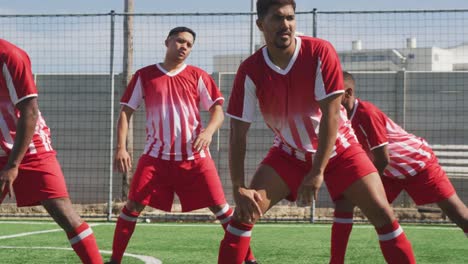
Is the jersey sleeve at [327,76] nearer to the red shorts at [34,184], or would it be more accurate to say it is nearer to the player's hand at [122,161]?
the red shorts at [34,184]

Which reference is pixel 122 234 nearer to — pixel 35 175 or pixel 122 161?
pixel 122 161

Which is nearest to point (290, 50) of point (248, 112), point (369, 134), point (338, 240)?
point (248, 112)

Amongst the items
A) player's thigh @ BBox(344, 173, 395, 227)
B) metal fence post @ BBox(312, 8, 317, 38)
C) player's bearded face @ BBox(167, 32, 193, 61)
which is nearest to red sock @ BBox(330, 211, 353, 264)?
player's thigh @ BBox(344, 173, 395, 227)

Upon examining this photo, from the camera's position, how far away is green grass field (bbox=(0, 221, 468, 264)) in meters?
8.86

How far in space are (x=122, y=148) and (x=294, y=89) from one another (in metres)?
2.90

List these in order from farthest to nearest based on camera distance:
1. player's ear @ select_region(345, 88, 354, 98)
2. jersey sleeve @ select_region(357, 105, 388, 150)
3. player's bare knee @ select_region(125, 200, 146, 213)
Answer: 1. player's bare knee @ select_region(125, 200, 146, 213)
2. player's ear @ select_region(345, 88, 354, 98)
3. jersey sleeve @ select_region(357, 105, 388, 150)

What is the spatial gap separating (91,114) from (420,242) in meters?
6.75

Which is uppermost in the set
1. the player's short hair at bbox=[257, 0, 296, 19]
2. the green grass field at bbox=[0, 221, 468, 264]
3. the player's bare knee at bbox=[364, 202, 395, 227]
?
the player's short hair at bbox=[257, 0, 296, 19]

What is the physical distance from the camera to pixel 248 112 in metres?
5.75

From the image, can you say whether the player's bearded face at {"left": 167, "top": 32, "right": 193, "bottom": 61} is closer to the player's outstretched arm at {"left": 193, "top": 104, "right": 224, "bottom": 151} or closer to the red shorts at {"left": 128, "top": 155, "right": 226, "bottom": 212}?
the player's outstretched arm at {"left": 193, "top": 104, "right": 224, "bottom": 151}

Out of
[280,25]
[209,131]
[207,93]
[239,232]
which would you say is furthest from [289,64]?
[207,93]

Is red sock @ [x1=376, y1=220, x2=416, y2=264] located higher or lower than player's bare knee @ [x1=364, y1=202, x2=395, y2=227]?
lower

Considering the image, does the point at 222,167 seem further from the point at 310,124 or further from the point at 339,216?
the point at 310,124

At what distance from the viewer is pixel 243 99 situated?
5.74 metres
